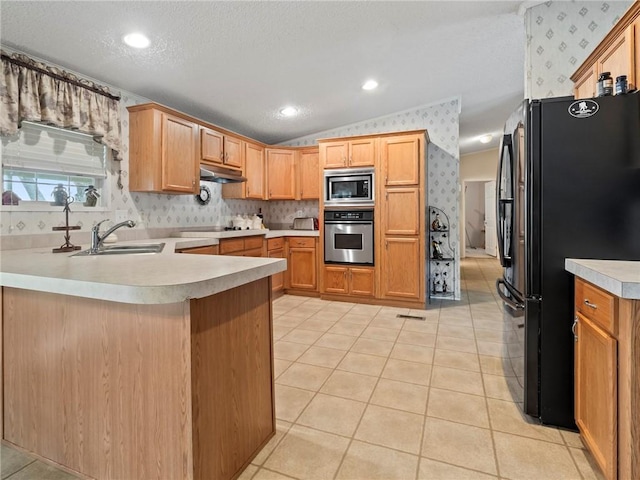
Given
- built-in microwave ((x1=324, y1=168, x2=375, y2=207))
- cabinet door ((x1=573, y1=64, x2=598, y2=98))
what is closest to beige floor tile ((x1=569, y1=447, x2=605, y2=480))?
cabinet door ((x1=573, y1=64, x2=598, y2=98))

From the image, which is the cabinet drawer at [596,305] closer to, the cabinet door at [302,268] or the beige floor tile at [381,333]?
the beige floor tile at [381,333]

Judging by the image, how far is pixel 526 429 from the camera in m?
1.77

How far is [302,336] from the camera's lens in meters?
3.19

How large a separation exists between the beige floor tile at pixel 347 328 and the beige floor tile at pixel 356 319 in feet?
0.24

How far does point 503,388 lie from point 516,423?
1.31 ft

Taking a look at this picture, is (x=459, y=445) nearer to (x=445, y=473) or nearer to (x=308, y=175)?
(x=445, y=473)

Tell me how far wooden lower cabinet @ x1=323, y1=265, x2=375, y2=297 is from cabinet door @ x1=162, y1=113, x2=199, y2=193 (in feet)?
6.67

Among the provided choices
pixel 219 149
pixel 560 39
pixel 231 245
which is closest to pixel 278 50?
pixel 219 149

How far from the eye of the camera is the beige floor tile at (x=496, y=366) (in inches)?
89.1

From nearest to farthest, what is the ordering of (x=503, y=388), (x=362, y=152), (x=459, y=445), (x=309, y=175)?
A: (x=459, y=445), (x=503, y=388), (x=362, y=152), (x=309, y=175)

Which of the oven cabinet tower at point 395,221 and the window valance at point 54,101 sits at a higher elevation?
the window valance at point 54,101

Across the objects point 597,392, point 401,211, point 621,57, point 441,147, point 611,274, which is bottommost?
point 597,392

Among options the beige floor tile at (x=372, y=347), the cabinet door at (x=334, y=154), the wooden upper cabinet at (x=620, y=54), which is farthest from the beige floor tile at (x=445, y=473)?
the cabinet door at (x=334, y=154)

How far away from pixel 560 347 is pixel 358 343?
62.6 inches
